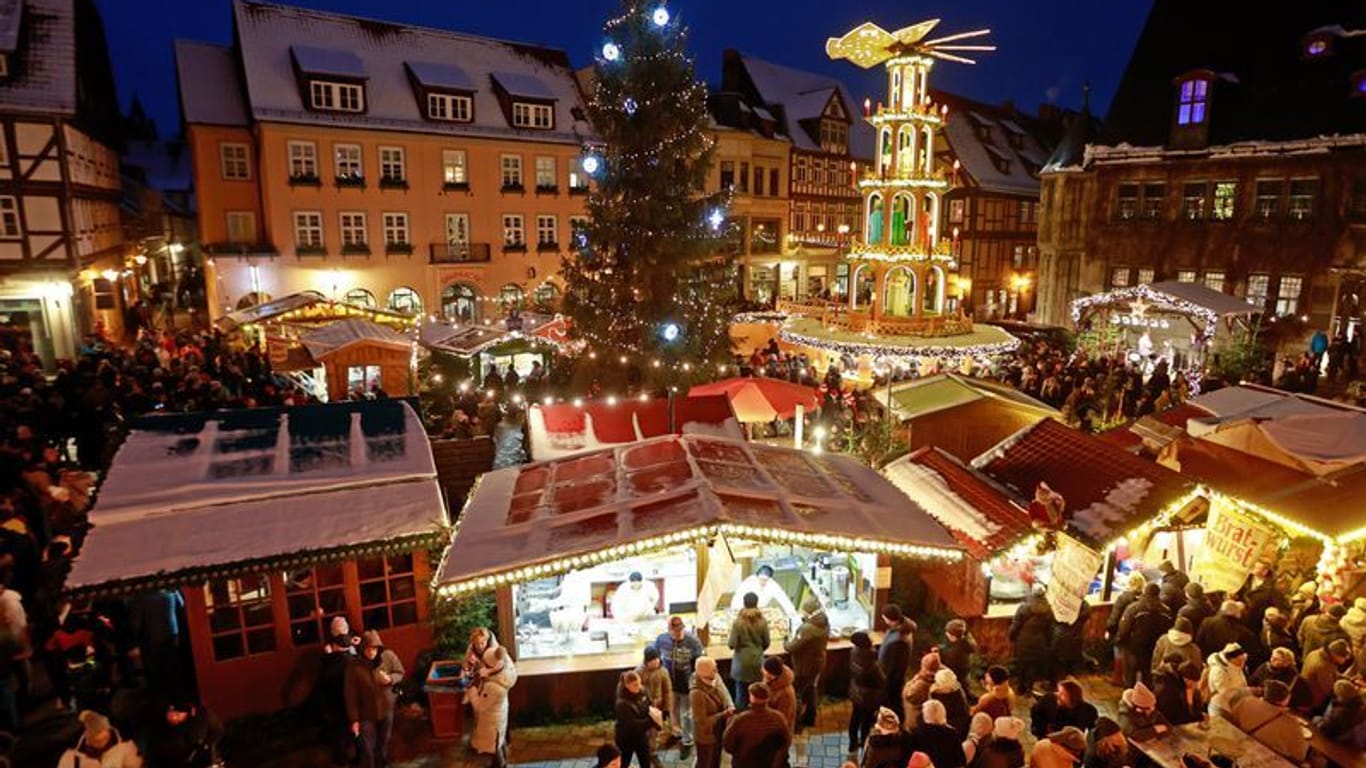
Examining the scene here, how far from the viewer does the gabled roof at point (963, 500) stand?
10.1 meters

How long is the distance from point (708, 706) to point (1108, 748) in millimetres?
3476

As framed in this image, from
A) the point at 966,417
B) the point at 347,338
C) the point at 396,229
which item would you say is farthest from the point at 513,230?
the point at 966,417

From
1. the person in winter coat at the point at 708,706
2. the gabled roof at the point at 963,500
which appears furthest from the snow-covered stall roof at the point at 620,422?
the person in winter coat at the point at 708,706

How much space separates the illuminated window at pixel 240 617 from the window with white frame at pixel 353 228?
24.1 meters

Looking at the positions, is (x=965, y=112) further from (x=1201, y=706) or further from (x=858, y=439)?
(x=1201, y=706)

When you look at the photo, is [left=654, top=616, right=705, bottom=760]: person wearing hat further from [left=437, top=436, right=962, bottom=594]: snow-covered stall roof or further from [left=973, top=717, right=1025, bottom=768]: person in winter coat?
[left=973, top=717, right=1025, bottom=768]: person in winter coat

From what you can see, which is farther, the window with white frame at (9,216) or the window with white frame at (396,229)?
the window with white frame at (396,229)

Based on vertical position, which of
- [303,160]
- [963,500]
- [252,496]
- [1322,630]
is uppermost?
[303,160]

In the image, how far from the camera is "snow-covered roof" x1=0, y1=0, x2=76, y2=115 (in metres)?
23.5

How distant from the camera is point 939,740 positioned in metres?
7.08

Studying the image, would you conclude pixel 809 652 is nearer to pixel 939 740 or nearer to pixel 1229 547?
pixel 939 740

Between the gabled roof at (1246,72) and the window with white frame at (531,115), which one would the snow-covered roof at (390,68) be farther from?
the gabled roof at (1246,72)

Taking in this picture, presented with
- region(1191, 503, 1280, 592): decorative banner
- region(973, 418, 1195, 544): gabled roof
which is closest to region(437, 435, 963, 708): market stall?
region(973, 418, 1195, 544): gabled roof

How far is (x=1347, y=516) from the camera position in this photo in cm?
1038
